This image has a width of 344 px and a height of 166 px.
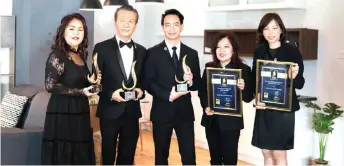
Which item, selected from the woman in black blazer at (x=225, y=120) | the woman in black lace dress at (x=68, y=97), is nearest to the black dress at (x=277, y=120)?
the woman in black blazer at (x=225, y=120)

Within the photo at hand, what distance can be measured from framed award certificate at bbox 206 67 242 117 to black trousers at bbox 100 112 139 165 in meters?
0.57

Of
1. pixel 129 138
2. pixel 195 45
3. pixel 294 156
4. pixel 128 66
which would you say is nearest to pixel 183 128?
pixel 129 138

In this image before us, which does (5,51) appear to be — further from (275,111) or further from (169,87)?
(275,111)

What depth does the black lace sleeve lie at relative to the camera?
288 cm

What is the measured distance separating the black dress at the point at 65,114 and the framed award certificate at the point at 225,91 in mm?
866

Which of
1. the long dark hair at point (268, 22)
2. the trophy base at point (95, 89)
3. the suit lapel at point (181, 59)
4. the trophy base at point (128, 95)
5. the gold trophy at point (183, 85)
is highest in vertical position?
the long dark hair at point (268, 22)

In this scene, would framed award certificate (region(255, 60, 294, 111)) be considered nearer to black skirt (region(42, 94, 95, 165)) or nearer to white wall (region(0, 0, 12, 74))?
black skirt (region(42, 94, 95, 165))

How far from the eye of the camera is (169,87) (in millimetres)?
2932

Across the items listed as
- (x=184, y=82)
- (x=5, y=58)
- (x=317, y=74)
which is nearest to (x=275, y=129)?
(x=184, y=82)

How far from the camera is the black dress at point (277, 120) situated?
294 cm

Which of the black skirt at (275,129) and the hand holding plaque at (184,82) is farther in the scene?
the black skirt at (275,129)

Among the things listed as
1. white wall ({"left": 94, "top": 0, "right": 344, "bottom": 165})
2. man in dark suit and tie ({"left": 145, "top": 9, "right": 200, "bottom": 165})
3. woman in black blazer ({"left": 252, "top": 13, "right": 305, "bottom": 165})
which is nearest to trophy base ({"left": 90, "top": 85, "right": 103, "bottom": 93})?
man in dark suit and tie ({"left": 145, "top": 9, "right": 200, "bottom": 165})

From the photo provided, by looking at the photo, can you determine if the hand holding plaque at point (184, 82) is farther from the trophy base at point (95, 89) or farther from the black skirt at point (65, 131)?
the black skirt at point (65, 131)

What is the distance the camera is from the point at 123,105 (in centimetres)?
291
